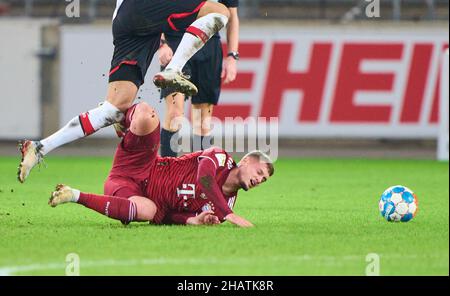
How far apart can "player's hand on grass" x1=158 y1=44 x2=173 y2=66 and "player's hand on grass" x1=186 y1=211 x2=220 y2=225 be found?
85.1 inches

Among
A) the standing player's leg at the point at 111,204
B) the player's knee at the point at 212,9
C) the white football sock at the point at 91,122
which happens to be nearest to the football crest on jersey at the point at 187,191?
the standing player's leg at the point at 111,204

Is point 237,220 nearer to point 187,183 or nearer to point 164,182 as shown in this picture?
point 187,183

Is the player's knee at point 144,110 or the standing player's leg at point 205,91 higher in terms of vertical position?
the standing player's leg at point 205,91

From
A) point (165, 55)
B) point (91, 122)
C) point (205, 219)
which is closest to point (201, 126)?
point (165, 55)

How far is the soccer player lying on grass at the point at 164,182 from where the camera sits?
700cm

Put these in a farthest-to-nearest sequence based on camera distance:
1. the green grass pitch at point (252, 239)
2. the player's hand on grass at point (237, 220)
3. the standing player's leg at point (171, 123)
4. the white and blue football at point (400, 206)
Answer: the standing player's leg at point (171, 123) → the white and blue football at point (400, 206) → the player's hand on grass at point (237, 220) → the green grass pitch at point (252, 239)

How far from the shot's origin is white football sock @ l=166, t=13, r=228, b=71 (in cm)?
729

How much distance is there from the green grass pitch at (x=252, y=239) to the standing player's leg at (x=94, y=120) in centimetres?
54

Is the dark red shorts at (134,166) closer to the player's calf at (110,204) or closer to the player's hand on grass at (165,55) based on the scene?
the player's calf at (110,204)

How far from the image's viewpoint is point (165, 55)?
29.8 feet

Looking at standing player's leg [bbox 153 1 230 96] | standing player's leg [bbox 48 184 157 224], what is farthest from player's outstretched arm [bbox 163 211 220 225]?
standing player's leg [bbox 153 1 230 96]

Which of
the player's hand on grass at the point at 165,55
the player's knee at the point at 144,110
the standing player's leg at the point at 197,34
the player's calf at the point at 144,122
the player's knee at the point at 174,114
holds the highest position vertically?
the player's hand on grass at the point at 165,55

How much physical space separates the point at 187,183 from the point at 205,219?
260 millimetres
